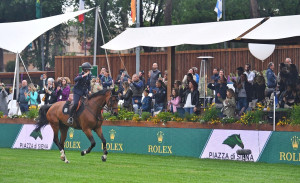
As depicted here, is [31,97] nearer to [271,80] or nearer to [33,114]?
[33,114]

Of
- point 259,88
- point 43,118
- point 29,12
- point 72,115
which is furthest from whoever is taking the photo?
point 29,12

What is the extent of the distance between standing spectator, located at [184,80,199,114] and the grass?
2425 millimetres

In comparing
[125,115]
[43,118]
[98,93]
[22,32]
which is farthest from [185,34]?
[22,32]

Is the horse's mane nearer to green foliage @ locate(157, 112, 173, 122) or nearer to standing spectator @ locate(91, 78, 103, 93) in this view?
green foliage @ locate(157, 112, 173, 122)

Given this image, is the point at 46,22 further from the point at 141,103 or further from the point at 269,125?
the point at 269,125

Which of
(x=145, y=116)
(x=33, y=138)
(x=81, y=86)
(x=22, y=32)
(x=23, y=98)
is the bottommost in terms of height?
(x=33, y=138)

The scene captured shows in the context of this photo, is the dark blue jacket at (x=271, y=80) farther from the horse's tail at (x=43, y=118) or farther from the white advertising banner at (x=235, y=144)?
the horse's tail at (x=43, y=118)

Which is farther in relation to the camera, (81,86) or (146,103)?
(146,103)

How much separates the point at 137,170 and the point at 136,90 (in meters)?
8.08

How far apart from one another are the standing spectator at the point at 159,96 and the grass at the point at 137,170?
332 centimetres

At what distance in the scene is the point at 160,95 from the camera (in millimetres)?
25188

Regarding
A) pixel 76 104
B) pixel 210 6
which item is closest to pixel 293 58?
pixel 76 104

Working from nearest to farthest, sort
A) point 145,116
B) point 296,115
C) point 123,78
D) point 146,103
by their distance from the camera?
point 296,115 < point 145,116 < point 146,103 < point 123,78

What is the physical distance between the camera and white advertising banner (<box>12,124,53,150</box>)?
26.1m
